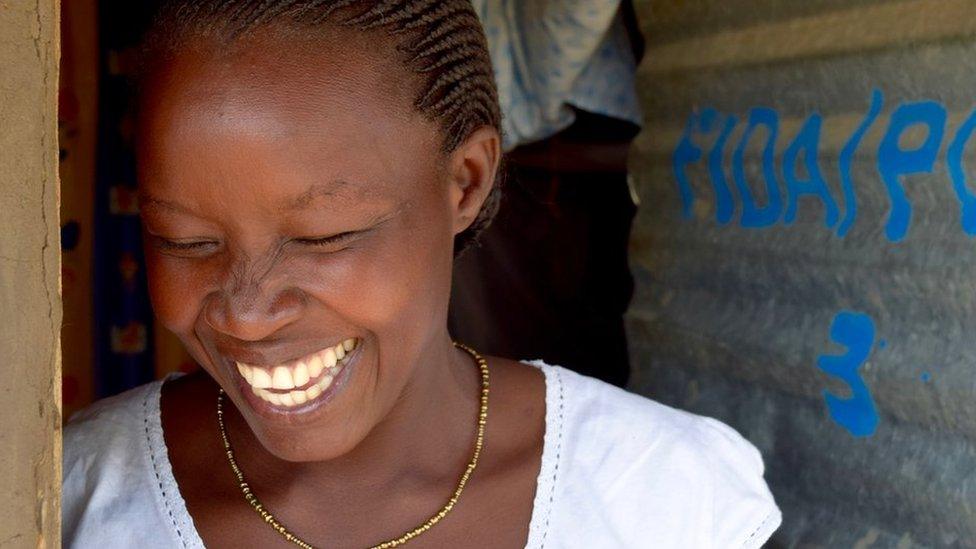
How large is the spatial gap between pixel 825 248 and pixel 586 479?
0.60m

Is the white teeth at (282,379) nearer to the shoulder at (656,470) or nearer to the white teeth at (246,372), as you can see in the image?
the white teeth at (246,372)

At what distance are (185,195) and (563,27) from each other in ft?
4.19

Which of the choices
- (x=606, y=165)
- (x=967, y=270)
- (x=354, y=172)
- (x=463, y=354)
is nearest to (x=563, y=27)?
(x=606, y=165)

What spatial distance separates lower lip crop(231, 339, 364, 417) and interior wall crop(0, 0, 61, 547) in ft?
1.12

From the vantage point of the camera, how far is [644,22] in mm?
2326

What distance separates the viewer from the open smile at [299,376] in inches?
49.1

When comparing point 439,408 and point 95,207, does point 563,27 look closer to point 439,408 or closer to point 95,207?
point 439,408

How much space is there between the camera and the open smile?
4.09ft

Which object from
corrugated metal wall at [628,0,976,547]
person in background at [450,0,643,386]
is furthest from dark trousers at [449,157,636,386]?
corrugated metal wall at [628,0,976,547]

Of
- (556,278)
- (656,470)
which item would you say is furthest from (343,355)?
(556,278)

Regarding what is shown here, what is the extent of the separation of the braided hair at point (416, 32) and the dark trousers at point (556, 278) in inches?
53.6

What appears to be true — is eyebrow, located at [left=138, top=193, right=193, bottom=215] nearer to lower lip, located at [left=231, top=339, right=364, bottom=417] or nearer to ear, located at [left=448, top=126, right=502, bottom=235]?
lower lip, located at [left=231, top=339, right=364, bottom=417]

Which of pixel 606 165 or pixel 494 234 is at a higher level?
pixel 606 165

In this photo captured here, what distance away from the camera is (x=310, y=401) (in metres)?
1.28
